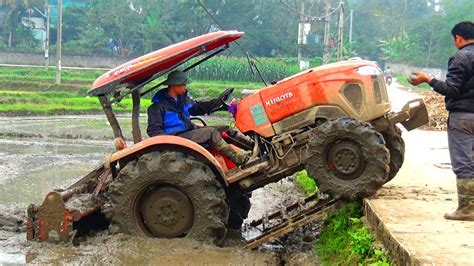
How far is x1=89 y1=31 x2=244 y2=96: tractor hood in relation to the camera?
711 cm

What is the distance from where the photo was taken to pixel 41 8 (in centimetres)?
5925

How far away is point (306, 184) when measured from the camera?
1105 centimetres

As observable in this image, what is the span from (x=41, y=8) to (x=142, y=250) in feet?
183

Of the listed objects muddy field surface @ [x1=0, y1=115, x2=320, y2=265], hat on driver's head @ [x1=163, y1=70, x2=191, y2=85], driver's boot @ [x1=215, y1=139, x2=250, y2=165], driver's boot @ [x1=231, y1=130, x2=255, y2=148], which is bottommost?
muddy field surface @ [x1=0, y1=115, x2=320, y2=265]

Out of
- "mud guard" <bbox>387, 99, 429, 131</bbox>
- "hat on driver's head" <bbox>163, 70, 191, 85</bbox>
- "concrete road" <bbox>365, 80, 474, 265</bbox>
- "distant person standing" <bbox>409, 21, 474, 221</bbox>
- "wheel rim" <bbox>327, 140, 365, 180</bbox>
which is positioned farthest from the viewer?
"hat on driver's head" <bbox>163, 70, 191, 85</bbox>

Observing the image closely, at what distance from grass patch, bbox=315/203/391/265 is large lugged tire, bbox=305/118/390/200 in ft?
0.72

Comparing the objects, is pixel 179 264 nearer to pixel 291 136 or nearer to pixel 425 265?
pixel 291 136

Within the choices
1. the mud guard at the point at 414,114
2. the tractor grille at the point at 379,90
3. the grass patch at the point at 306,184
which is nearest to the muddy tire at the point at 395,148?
the mud guard at the point at 414,114

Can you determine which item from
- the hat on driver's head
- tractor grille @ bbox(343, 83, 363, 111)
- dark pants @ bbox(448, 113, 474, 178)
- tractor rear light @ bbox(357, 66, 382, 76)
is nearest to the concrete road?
dark pants @ bbox(448, 113, 474, 178)

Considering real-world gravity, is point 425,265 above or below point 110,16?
below

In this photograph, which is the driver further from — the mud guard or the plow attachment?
the mud guard

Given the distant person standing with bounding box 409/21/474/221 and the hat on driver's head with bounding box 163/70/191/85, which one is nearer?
the distant person standing with bounding box 409/21/474/221

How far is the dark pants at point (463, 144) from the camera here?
6148mm

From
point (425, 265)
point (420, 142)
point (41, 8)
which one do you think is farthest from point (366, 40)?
point (425, 265)
